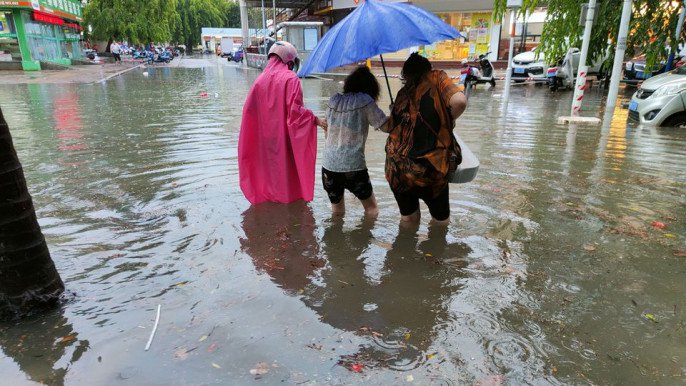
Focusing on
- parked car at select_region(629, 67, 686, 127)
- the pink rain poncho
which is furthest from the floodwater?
parked car at select_region(629, 67, 686, 127)

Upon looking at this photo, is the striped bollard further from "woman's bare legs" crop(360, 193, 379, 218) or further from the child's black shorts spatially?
the child's black shorts

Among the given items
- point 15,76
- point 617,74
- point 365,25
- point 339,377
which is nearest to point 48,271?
point 339,377

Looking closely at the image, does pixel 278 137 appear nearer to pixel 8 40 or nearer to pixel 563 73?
pixel 563 73

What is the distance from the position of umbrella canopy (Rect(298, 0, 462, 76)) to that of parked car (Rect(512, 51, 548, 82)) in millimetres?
18124

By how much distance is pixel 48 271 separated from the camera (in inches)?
125

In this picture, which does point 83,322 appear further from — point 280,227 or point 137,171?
point 137,171

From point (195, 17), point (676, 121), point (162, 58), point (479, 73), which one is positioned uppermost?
point (195, 17)

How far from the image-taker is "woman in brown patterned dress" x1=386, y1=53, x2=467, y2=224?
351cm

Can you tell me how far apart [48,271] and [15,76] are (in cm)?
2499

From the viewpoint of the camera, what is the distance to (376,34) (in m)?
3.50

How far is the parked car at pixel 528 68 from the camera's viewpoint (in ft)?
66.9

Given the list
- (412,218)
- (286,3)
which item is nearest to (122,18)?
(286,3)

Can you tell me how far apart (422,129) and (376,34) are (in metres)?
0.76

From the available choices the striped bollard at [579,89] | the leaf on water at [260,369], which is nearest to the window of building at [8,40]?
the striped bollard at [579,89]
